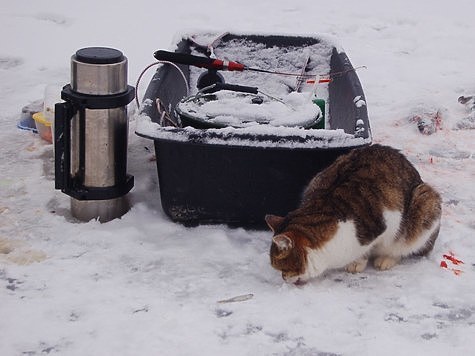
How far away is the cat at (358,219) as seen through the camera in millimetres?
2895

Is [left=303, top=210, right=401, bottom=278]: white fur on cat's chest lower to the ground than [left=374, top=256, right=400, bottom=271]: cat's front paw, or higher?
higher

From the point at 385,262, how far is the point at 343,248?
0.29 m

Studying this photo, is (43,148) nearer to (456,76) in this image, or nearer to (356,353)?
(356,353)

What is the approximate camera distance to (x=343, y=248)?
2.95m

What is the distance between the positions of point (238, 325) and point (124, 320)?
1.34 feet

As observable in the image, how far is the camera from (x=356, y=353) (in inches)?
101

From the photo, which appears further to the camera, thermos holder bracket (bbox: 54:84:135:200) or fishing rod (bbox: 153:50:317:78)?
fishing rod (bbox: 153:50:317:78)

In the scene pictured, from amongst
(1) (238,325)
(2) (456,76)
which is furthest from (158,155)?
(2) (456,76)

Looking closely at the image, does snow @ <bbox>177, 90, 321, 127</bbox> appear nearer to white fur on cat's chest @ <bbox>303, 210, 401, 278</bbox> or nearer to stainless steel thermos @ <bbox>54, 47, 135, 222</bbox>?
stainless steel thermos @ <bbox>54, 47, 135, 222</bbox>

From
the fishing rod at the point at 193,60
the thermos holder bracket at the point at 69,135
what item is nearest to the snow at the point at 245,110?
the fishing rod at the point at 193,60

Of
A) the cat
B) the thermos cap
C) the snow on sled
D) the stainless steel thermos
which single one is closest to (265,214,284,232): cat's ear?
the cat

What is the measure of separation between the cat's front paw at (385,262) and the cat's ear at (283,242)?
50 cm

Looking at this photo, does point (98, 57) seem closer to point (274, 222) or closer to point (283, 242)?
point (274, 222)

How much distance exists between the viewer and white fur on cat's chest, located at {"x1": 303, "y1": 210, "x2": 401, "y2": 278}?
114 inches
